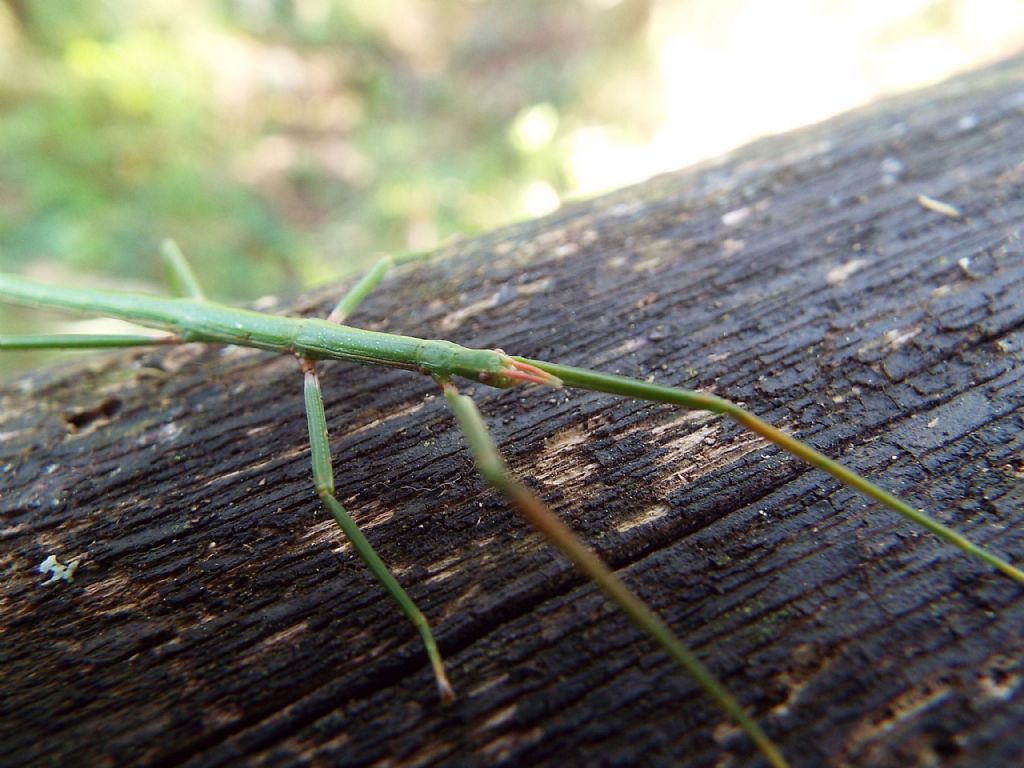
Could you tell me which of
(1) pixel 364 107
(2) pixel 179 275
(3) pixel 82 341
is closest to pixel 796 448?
(3) pixel 82 341

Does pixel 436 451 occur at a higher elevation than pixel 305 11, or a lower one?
lower

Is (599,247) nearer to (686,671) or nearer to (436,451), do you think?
(436,451)

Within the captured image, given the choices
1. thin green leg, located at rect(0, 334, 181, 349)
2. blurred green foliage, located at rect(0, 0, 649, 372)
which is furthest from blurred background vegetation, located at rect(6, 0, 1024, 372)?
thin green leg, located at rect(0, 334, 181, 349)

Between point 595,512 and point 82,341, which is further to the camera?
point 82,341

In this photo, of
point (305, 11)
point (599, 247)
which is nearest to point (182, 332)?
point (599, 247)

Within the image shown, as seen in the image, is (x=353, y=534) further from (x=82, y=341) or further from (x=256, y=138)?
(x=256, y=138)

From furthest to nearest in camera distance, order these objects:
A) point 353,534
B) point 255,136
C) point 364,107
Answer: point 364,107, point 255,136, point 353,534
